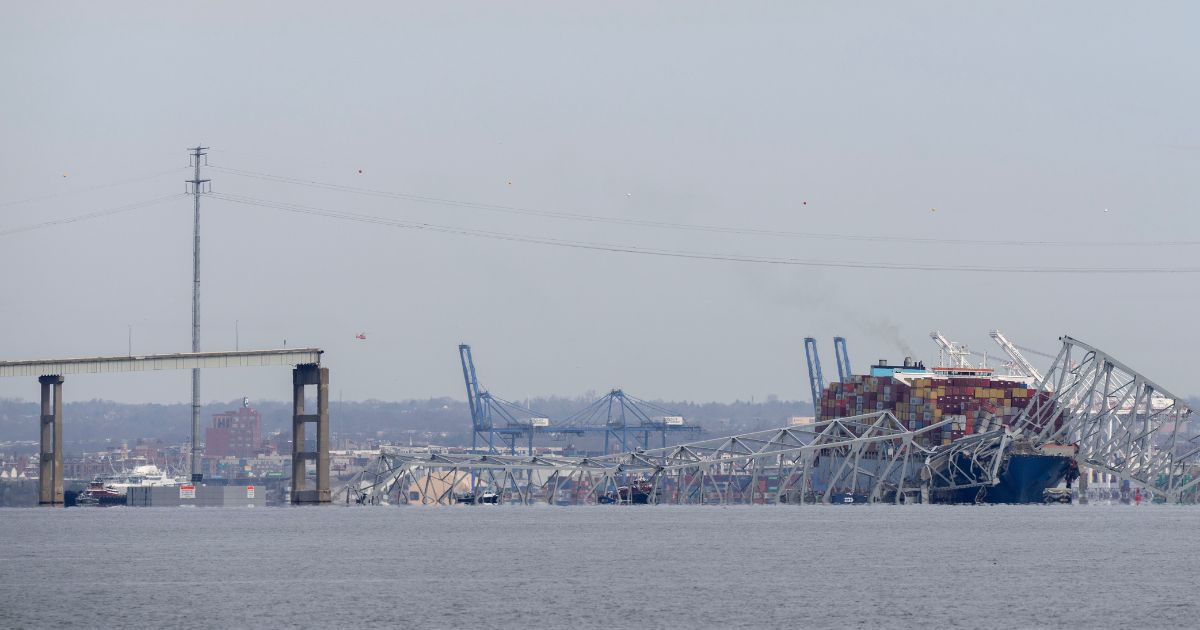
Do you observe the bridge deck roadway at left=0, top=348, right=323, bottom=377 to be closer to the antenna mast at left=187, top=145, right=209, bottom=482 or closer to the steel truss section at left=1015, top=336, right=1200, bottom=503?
the antenna mast at left=187, top=145, right=209, bottom=482

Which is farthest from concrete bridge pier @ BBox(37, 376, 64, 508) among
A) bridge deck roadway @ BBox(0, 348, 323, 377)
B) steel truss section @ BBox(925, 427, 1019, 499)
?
steel truss section @ BBox(925, 427, 1019, 499)

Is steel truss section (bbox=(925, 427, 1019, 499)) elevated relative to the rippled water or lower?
elevated

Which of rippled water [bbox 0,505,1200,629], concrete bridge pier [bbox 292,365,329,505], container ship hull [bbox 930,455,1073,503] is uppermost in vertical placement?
concrete bridge pier [bbox 292,365,329,505]

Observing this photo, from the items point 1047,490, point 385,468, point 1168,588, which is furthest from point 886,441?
point 1168,588

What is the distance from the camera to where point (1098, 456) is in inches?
7274

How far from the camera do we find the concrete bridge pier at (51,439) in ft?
544

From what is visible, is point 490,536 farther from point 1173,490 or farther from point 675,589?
point 1173,490

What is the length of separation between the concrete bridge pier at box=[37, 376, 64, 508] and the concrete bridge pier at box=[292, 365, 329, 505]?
21689 mm

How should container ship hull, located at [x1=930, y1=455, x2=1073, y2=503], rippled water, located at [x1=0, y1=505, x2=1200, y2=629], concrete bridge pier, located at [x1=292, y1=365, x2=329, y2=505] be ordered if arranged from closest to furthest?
rippled water, located at [x1=0, y1=505, x2=1200, y2=629] < concrete bridge pier, located at [x1=292, y1=365, x2=329, y2=505] < container ship hull, located at [x1=930, y1=455, x2=1073, y2=503]

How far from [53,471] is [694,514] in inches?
2392

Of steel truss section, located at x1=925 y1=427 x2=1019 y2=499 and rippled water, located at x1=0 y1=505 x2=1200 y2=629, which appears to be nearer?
rippled water, located at x1=0 y1=505 x2=1200 y2=629

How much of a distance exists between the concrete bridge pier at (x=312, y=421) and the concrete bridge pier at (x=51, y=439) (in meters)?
21.7

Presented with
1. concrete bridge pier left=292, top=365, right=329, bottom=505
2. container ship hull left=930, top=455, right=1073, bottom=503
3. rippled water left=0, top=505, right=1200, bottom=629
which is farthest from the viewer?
container ship hull left=930, top=455, right=1073, bottom=503

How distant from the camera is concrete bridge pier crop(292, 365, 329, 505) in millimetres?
161875
